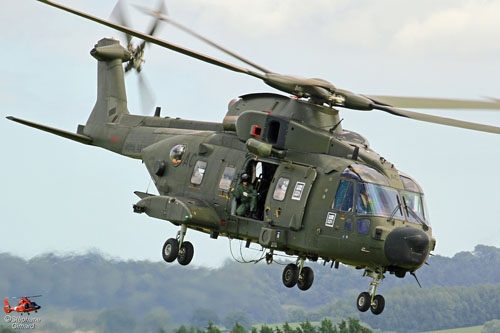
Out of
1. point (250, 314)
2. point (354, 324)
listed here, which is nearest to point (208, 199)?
point (250, 314)

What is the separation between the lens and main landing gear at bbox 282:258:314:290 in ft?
69.7

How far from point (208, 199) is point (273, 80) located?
3253 mm

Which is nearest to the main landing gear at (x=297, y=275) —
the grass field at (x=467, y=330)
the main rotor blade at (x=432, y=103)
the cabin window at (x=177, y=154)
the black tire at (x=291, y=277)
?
the black tire at (x=291, y=277)

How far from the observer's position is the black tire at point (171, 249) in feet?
71.5

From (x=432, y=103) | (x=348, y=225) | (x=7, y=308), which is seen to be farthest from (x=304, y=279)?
(x=7, y=308)

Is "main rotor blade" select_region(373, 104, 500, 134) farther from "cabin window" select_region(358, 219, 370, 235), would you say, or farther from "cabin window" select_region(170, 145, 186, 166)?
"cabin window" select_region(170, 145, 186, 166)

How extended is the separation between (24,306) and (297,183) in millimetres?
11536

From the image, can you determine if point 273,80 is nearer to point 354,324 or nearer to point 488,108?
point 488,108

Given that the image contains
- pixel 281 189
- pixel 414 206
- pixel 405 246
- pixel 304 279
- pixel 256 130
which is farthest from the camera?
pixel 304 279

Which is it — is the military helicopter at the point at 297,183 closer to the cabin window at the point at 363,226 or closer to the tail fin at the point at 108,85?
the cabin window at the point at 363,226

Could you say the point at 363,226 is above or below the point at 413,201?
below

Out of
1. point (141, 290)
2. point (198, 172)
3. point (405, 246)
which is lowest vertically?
point (141, 290)

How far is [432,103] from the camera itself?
19844 millimetres

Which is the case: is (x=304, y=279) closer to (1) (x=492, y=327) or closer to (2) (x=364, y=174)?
(2) (x=364, y=174)
